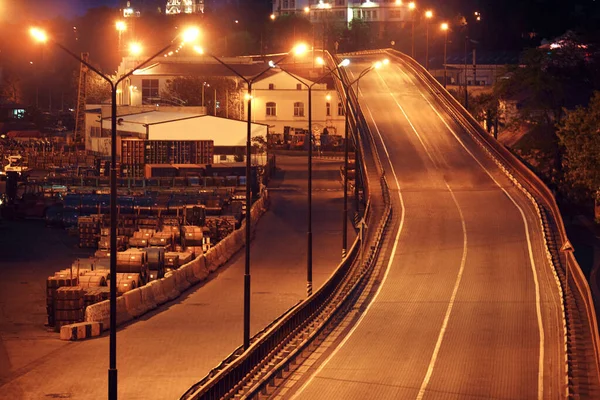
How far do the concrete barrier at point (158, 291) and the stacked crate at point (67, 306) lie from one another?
3.70 m

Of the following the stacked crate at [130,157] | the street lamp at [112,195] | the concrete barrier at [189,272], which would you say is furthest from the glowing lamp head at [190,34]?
the stacked crate at [130,157]

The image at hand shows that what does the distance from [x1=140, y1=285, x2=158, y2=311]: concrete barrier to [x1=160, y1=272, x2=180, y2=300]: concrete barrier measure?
4.14ft

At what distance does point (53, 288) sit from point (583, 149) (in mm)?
27755

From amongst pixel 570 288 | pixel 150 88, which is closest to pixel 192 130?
pixel 150 88

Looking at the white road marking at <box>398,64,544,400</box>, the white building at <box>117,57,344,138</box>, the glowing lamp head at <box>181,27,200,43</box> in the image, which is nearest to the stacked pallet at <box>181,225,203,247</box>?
the white road marking at <box>398,64,544,400</box>

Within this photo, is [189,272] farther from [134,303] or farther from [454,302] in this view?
[454,302]

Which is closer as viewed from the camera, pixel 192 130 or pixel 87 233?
pixel 87 233

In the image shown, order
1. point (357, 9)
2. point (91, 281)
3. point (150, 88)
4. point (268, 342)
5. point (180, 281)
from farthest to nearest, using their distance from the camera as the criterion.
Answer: point (357, 9), point (150, 88), point (180, 281), point (91, 281), point (268, 342)

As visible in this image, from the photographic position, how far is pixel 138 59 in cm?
11544

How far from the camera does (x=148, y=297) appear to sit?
3659 centimetres

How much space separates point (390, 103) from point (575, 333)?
54040 millimetres

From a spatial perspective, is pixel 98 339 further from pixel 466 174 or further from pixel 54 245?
pixel 466 174

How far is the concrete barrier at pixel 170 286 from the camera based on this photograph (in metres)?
38.2

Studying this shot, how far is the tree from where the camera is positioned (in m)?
50.4
